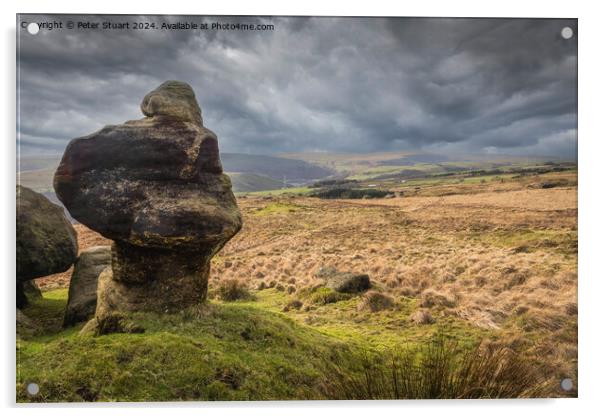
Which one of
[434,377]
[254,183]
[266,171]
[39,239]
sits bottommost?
[434,377]

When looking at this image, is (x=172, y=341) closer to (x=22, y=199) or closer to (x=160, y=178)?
Answer: (x=160, y=178)

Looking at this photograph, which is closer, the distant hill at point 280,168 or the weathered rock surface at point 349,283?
the weathered rock surface at point 349,283

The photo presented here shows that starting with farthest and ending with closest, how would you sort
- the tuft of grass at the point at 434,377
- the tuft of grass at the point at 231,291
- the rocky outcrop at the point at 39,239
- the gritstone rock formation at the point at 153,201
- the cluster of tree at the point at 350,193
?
the cluster of tree at the point at 350,193 → the tuft of grass at the point at 231,291 → the rocky outcrop at the point at 39,239 → the tuft of grass at the point at 434,377 → the gritstone rock formation at the point at 153,201

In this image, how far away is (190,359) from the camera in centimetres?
611

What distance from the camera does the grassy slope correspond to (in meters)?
5.96

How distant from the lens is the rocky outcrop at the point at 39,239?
7.80m

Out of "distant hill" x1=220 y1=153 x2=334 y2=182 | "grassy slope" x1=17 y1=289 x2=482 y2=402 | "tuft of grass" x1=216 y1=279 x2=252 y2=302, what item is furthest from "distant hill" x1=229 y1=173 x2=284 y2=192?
"grassy slope" x1=17 y1=289 x2=482 y2=402

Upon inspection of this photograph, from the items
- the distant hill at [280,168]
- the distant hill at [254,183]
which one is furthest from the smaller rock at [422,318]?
the distant hill at [254,183]

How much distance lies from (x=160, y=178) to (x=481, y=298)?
22.6 feet

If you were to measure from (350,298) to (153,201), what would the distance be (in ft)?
15.7

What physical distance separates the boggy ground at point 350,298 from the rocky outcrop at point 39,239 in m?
1.16

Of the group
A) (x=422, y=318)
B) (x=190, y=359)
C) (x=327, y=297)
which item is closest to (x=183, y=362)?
(x=190, y=359)

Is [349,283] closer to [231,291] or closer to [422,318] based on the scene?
[422,318]

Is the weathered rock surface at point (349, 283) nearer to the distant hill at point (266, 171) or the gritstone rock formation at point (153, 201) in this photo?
the distant hill at point (266, 171)
